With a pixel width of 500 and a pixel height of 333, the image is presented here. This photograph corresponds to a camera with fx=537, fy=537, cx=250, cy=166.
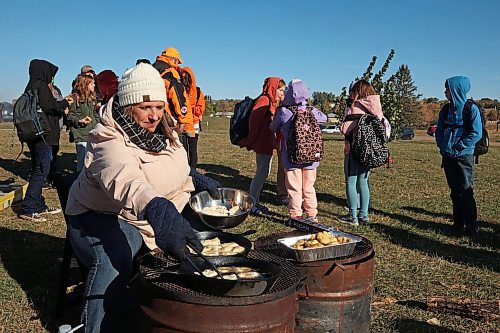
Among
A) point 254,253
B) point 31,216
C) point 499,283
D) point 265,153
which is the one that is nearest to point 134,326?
point 254,253

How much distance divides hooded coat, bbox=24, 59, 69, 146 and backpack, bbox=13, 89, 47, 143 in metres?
0.08

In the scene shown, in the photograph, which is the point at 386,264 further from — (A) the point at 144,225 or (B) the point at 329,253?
(A) the point at 144,225

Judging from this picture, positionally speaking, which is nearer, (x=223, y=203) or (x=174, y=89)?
(x=223, y=203)

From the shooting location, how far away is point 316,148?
6652 millimetres

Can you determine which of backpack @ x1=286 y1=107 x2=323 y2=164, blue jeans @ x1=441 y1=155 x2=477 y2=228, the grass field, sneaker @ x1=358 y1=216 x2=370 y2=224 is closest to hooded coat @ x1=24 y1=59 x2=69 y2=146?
the grass field

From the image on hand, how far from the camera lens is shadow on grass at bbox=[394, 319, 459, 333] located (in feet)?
13.5

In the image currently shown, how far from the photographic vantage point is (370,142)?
6.91 meters

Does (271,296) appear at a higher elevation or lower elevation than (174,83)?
lower

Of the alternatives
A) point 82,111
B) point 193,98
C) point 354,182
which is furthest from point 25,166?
point 354,182

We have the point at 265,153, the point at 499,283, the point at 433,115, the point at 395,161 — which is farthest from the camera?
the point at 433,115

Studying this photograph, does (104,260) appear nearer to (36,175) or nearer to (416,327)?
(416,327)

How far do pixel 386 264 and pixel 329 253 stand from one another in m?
2.44

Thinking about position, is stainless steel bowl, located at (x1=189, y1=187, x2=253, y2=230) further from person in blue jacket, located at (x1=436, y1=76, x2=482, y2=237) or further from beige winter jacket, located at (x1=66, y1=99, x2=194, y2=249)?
person in blue jacket, located at (x1=436, y1=76, x2=482, y2=237)

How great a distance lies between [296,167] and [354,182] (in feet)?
3.12
